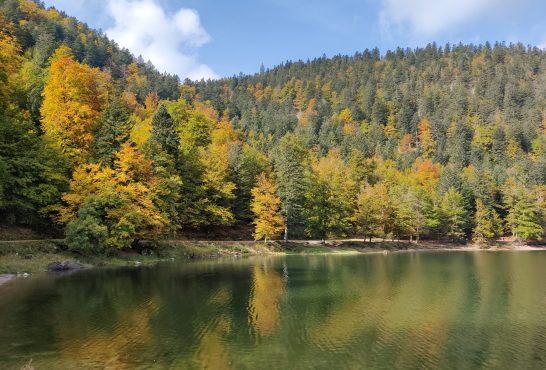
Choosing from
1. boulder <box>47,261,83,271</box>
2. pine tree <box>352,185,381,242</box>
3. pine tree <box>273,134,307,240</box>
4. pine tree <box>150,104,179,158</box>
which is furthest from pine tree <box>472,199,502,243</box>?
boulder <box>47,261,83,271</box>

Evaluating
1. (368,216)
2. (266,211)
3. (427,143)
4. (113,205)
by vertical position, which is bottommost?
(113,205)

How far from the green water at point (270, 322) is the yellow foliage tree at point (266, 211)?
99.3ft

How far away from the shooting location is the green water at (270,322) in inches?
759

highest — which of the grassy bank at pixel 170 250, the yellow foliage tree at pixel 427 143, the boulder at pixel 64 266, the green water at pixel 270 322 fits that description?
the yellow foliage tree at pixel 427 143

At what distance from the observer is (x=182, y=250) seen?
208ft

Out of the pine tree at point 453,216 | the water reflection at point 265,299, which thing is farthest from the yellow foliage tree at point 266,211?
the pine tree at point 453,216

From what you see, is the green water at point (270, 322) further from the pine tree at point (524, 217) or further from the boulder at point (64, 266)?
the pine tree at point (524, 217)

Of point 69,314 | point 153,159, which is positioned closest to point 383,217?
point 153,159

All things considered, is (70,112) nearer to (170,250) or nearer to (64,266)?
(64,266)

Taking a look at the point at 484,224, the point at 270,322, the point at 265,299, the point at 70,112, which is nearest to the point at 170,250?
the point at 70,112

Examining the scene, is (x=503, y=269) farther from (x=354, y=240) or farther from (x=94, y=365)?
(x=94, y=365)

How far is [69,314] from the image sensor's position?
27094 millimetres

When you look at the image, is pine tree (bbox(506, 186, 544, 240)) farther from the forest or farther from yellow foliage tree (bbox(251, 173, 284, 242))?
yellow foliage tree (bbox(251, 173, 284, 242))

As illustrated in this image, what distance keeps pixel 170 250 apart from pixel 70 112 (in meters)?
23.0
